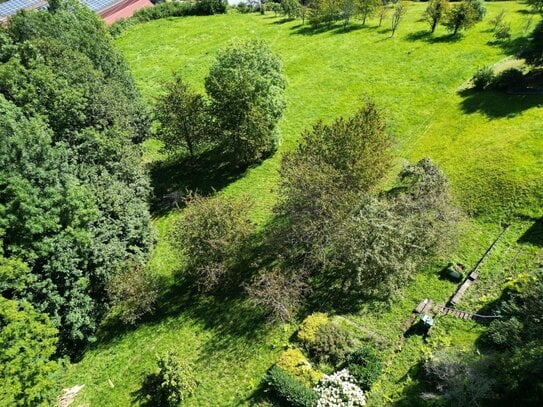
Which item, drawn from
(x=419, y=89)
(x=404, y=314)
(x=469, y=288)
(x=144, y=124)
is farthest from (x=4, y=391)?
(x=419, y=89)

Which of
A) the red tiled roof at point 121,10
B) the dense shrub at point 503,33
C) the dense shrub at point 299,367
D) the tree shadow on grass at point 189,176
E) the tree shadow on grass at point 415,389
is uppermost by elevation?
the red tiled roof at point 121,10

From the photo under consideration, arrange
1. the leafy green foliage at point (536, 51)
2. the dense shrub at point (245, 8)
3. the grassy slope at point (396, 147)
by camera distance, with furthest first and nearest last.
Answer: the dense shrub at point (245, 8) < the leafy green foliage at point (536, 51) < the grassy slope at point (396, 147)

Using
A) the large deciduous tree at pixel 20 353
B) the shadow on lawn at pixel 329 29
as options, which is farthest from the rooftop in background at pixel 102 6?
the large deciduous tree at pixel 20 353

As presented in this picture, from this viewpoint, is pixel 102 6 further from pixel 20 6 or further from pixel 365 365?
pixel 365 365

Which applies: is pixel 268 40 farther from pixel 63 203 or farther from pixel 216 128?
pixel 63 203

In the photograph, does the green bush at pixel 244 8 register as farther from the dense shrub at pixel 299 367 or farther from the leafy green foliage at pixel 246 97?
the dense shrub at pixel 299 367

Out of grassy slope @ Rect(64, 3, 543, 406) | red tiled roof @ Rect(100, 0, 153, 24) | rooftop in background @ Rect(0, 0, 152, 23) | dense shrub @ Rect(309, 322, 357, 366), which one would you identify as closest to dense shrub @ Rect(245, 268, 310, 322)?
grassy slope @ Rect(64, 3, 543, 406)

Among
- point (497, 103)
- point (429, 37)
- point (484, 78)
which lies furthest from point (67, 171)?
point (429, 37)
